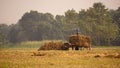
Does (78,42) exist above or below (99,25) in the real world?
below

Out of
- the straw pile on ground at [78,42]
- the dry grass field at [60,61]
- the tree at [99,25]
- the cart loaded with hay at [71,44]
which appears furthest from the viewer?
the tree at [99,25]

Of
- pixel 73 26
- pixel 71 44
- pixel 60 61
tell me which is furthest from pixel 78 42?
pixel 73 26

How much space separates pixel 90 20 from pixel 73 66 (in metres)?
52.2

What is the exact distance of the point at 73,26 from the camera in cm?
6950

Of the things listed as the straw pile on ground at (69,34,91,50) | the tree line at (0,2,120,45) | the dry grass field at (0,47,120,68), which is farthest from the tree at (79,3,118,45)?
the dry grass field at (0,47,120,68)

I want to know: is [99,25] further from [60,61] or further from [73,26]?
[60,61]

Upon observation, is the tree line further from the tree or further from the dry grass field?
the dry grass field

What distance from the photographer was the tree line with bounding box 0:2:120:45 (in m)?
62.2

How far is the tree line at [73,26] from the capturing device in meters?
62.2

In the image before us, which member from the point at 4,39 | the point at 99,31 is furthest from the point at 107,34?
the point at 4,39

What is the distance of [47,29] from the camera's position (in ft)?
262

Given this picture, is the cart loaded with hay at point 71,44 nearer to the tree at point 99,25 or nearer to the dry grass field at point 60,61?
the dry grass field at point 60,61

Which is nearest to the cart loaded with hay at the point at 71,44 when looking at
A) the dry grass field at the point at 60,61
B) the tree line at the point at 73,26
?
the dry grass field at the point at 60,61

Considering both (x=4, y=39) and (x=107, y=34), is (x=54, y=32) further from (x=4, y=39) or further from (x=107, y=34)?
(x=107, y=34)
